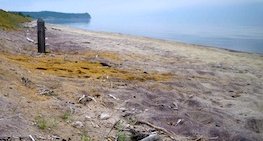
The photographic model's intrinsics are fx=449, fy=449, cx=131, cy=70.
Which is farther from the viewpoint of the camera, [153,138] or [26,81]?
[26,81]

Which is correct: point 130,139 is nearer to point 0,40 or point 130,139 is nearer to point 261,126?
point 261,126

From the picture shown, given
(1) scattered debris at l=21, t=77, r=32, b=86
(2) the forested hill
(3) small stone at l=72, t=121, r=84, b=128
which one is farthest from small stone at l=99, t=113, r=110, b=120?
(2) the forested hill

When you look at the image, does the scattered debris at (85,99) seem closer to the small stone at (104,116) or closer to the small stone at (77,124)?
the small stone at (104,116)

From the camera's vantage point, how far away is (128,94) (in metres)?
9.35

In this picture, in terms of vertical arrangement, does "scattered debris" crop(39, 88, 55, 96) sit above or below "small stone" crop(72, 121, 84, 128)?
above

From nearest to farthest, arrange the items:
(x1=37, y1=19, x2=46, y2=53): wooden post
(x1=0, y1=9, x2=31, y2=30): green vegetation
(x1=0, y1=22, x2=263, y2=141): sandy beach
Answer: (x1=0, y1=22, x2=263, y2=141): sandy beach < (x1=37, y1=19, x2=46, y2=53): wooden post < (x1=0, y1=9, x2=31, y2=30): green vegetation

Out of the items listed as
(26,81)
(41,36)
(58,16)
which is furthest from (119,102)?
(58,16)

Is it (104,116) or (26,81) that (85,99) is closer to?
(104,116)

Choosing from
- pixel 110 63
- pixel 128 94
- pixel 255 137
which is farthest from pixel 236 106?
pixel 110 63

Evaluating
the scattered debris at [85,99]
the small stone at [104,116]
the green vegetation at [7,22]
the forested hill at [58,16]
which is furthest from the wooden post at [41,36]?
the forested hill at [58,16]

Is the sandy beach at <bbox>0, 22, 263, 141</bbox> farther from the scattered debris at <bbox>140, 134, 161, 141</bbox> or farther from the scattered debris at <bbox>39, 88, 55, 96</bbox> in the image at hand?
the scattered debris at <bbox>140, 134, 161, 141</bbox>

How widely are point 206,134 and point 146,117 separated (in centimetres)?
110

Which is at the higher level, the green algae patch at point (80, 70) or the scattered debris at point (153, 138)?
the green algae patch at point (80, 70)

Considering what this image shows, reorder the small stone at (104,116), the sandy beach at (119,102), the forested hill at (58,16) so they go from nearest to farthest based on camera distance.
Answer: the sandy beach at (119,102)
the small stone at (104,116)
the forested hill at (58,16)
